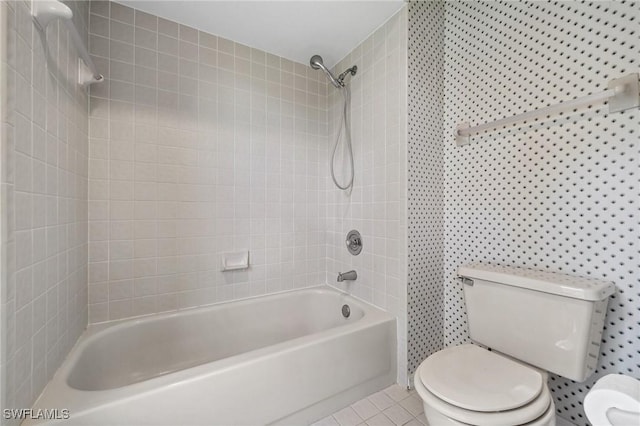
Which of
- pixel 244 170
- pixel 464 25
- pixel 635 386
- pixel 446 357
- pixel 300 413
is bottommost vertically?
pixel 300 413

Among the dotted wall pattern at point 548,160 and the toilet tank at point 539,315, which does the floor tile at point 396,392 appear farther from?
the toilet tank at point 539,315

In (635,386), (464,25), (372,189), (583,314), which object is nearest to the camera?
(635,386)

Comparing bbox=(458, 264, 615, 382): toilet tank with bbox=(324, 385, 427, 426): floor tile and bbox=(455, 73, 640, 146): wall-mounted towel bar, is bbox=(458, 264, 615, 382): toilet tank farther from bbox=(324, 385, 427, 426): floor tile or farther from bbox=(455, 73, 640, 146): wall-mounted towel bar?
bbox=(455, 73, 640, 146): wall-mounted towel bar

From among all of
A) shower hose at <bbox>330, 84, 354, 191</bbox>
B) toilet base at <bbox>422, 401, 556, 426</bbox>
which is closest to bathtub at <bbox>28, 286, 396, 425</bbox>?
toilet base at <bbox>422, 401, 556, 426</bbox>

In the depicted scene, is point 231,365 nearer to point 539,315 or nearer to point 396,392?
point 396,392

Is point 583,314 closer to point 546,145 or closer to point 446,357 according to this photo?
point 446,357

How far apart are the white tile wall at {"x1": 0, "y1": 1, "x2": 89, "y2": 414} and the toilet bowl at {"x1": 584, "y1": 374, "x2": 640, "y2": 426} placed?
1.56 meters

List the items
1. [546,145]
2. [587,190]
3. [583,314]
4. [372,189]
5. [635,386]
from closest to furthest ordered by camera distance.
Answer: [635,386] < [583,314] < [587,190] < [546,145] < [372,189]

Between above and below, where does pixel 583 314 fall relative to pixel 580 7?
below

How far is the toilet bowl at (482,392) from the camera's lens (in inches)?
30.9

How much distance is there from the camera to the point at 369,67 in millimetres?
1704

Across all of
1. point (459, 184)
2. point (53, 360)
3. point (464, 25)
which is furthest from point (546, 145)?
point (53, 360)

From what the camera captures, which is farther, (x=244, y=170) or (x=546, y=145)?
(x=244, y=170)

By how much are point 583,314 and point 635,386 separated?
0.27m
